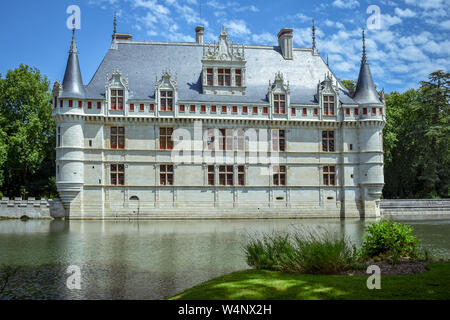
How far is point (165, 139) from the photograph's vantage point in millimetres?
33719

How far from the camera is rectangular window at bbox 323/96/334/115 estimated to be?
35.6 meters

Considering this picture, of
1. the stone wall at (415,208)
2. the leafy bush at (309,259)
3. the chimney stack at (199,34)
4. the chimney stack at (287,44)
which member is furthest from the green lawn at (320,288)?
the chimney stack at (199,34)

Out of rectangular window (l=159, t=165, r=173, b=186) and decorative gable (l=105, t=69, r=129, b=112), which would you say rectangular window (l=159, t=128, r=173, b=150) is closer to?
rectangular window (l=159, t=165, r=173, b=186)

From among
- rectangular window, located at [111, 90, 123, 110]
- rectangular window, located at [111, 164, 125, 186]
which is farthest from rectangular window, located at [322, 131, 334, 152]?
rectangular window, located at [111, 90, 123, 110]

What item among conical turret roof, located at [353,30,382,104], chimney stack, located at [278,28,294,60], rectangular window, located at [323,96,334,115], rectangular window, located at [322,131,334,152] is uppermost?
chimney stack, located at [278,28,294,60]

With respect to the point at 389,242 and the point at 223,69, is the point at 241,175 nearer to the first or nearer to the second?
the point at 223,69

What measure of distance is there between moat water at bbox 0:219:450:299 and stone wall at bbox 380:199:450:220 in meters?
13.1

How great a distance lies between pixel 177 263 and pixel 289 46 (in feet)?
96.4

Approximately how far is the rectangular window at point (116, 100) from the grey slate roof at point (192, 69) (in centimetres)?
80

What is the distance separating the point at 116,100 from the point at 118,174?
17.4 feet

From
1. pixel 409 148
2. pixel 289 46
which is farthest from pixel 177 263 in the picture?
pixel 409 148

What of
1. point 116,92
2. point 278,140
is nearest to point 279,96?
point 278,140
